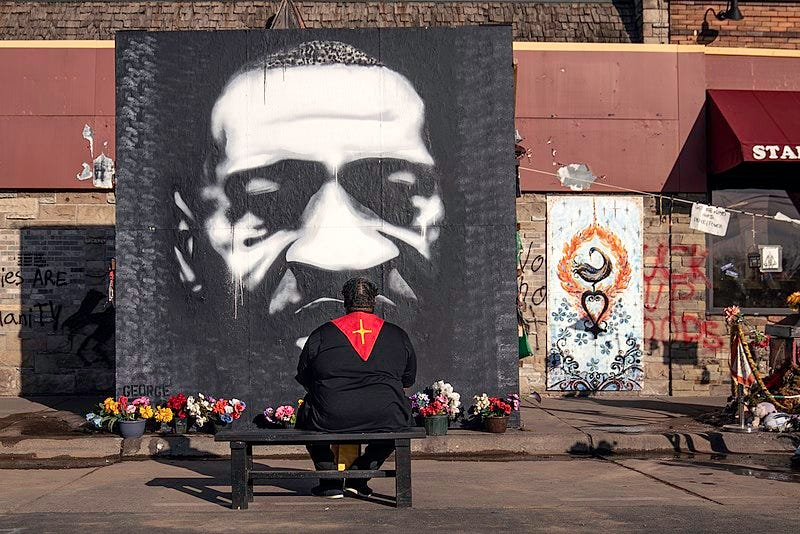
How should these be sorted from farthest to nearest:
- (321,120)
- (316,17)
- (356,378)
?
1. (316,17)
2. (321,120)
3. (356,378)

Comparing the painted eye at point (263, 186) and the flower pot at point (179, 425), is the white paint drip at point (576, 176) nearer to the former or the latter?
the painted eye at point (263, 186)

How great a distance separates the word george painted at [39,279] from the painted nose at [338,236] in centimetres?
558

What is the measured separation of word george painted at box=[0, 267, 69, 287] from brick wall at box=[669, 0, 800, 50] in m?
9.59

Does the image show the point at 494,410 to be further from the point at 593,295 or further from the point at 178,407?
the point at 593,295

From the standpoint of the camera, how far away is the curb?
10930mm

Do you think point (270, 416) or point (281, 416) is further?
point (270, 416)

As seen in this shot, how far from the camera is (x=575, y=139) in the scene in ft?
51.5

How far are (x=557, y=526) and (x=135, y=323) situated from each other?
632 centimetres

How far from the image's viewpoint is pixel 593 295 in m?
15.8

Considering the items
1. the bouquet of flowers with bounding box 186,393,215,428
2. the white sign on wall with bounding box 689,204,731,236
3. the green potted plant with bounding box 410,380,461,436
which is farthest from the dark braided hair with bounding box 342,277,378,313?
the white sign on wall with bounding box 689,204,731,236

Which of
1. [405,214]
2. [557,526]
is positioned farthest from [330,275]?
[557,526]

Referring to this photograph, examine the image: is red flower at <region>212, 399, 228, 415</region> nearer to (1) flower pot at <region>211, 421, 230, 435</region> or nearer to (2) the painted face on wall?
(1) flower pot at <region>211, 421, 230, 435</region>

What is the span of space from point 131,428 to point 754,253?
935 centimetres

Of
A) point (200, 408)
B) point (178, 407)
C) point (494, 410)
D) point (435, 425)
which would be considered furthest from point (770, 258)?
point (178, 407)
